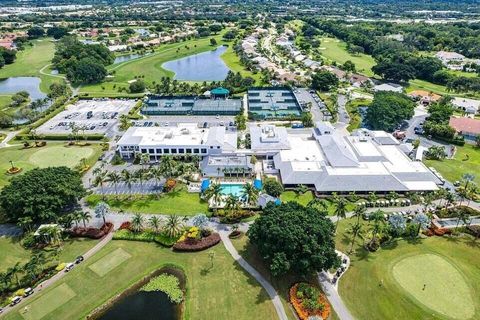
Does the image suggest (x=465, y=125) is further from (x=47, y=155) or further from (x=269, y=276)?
(x=47, y=155)

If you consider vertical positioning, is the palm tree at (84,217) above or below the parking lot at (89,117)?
above

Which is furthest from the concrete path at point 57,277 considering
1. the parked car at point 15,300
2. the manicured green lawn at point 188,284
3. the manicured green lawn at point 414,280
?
the manicured green lawn at point 414,280

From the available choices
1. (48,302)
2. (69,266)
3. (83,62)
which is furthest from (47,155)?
(83,62)

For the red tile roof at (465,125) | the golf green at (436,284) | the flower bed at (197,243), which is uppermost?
the red tile roof at (465,125)

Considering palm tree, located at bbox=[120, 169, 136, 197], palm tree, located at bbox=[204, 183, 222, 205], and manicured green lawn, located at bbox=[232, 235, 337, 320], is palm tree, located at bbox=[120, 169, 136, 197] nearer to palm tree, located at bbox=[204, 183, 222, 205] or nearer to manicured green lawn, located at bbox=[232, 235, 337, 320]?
palm tree, located at bbox=[204, 183, 222, 205]

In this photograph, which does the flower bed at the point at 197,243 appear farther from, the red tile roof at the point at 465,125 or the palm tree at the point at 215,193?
the red tile roof at the point at 465,125

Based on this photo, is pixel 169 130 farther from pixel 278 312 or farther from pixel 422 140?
pixel 422 140
